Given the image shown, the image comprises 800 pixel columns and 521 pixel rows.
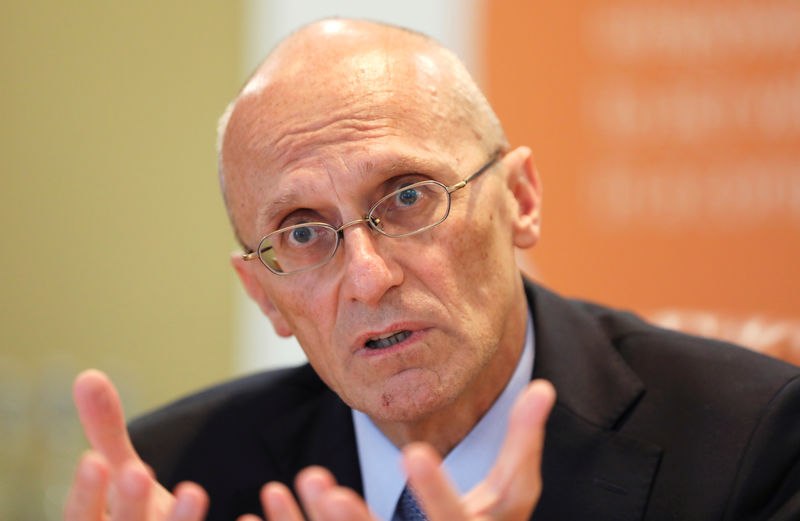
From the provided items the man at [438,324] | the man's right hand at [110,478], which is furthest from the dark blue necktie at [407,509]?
the man's right hand at [110,478]

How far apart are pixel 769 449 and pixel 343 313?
0.89 metres

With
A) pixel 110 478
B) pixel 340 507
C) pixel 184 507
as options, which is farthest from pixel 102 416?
pixel 340 507

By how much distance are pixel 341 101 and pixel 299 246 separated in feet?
1.04

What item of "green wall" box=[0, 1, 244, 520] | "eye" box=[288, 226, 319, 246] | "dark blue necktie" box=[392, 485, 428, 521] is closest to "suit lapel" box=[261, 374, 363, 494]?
"dark blue necktie" box=[392, 485, 428, 521]

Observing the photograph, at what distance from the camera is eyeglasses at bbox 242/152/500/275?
175cm

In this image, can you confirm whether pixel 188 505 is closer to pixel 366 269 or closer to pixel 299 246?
pixel 366 269

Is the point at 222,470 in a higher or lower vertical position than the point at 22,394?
higher

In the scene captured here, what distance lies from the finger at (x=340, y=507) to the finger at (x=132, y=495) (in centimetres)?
30

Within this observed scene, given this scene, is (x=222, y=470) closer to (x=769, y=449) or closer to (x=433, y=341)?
(x=433, y=341)

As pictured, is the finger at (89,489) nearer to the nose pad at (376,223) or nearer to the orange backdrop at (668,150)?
the nose pad at (376,223)

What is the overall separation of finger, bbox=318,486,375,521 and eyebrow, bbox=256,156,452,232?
2.41ft

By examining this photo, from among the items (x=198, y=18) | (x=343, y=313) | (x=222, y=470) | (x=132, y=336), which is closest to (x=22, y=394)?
(x=132, y=336)

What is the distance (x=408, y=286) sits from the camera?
1708mm

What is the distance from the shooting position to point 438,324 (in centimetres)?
172
